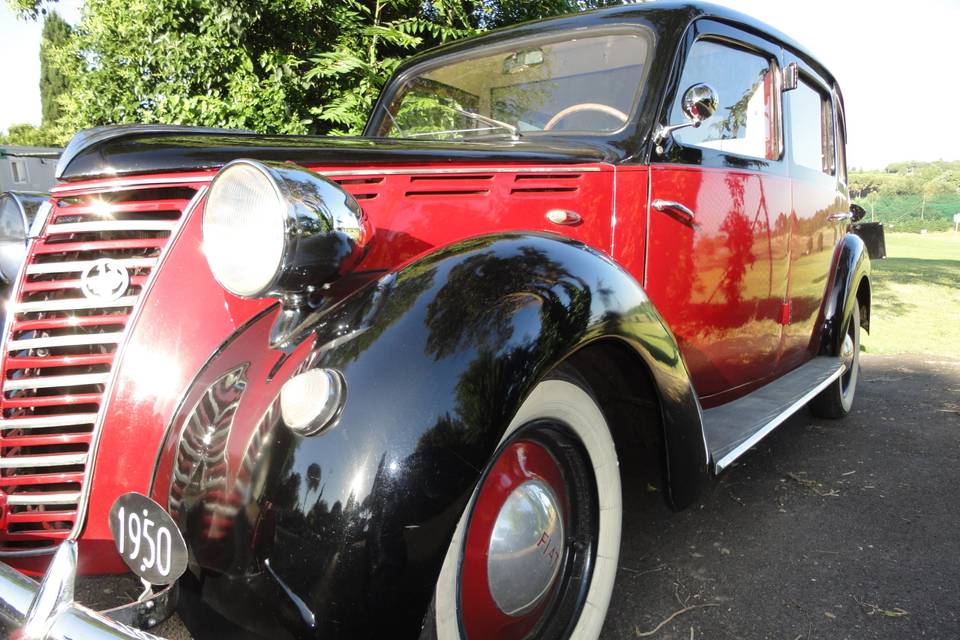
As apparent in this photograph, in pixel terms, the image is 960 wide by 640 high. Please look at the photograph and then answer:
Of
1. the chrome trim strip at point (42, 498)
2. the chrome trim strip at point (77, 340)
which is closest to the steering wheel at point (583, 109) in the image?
the chrome trim strip at point (77, 340)

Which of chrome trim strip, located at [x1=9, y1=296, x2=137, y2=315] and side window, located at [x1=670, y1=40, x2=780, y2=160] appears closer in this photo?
chrome trim strip, located at [x1=9, y1=296, x2=137, y2=315]

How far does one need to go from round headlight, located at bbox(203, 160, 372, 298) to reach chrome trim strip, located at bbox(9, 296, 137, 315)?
25 cm

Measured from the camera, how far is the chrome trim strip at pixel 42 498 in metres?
1.32

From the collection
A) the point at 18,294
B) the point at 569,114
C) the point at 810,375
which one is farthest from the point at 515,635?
the point at 810,375

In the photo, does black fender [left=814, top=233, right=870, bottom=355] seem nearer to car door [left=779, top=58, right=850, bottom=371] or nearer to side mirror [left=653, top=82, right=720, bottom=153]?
car door [left=779, top=58, right=850, bottom=371]

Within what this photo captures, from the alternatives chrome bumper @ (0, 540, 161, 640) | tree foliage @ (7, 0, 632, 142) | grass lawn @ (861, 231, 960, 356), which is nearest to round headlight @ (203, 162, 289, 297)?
chrome bumper @ (0, 540, 161, 640)

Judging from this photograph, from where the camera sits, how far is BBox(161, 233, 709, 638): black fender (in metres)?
1.04

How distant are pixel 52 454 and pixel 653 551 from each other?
183 centimetres

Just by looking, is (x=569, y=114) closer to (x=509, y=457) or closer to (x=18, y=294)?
(x=509, y=457)

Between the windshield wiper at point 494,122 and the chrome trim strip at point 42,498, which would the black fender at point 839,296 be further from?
the chrome trim strip at point 42,498

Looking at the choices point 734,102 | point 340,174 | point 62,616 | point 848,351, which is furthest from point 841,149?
point 62,616

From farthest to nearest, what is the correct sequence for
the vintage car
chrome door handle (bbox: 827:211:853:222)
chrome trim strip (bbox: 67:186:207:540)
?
chrome door handle (bbox: 827:211:853:222) < chrome trim strip (bbox: 67:186:207:540) < the vintage car

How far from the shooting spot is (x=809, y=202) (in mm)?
3152

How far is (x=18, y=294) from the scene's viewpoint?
55.1 inches
